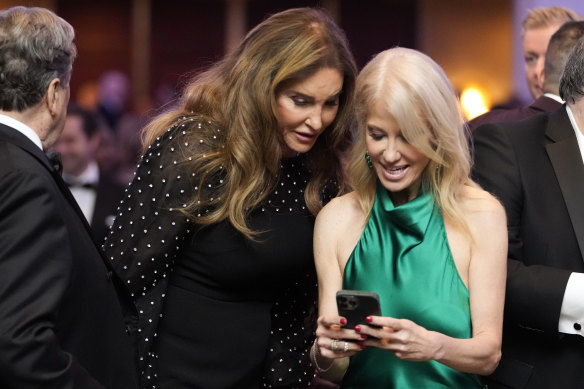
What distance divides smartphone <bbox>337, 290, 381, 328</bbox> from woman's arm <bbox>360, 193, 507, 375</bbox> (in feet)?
0.29

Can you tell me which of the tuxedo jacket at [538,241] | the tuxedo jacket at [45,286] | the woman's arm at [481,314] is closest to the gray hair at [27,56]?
the tuxedo jacket at [45,286]

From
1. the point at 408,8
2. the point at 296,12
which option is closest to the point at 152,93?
the point at 408,8

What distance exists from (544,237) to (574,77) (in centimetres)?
50

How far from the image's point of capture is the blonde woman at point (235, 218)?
9.65ft

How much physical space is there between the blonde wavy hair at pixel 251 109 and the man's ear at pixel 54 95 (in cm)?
56

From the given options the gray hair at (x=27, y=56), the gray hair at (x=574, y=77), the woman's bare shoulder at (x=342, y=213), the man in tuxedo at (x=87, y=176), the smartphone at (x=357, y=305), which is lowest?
the man in tuxedo at (x=87, y=176)

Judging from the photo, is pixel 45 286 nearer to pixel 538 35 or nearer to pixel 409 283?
pixel 409 283

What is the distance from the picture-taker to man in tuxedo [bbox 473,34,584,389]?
2.79 metres

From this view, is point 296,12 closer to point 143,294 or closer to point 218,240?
point 218,240

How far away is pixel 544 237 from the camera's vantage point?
288cm

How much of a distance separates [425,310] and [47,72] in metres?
1.18

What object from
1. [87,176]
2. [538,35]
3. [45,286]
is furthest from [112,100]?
[45,286]

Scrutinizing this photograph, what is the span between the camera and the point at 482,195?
8.68ft

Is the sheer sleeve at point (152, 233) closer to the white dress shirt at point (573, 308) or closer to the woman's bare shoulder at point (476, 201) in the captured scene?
the woman's bare shoulder at point (476, 201)
